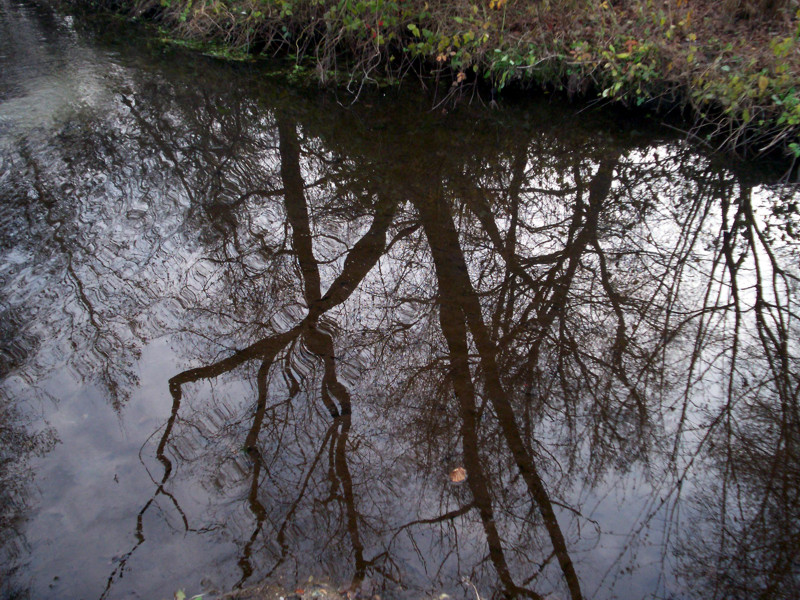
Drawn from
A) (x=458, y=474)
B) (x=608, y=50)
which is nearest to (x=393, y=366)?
(x=458, y=474)

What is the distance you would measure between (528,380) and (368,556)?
1665 millimetres

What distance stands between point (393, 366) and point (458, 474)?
1.01 meters

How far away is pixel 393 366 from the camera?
3957 mm

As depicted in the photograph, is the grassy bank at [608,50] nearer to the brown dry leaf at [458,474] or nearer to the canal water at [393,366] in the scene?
the canal water at [393,366]

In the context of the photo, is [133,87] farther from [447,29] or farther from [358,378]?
[358,378]

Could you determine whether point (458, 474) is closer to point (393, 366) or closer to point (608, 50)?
point (393, 366)

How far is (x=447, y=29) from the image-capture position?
780 centimetres

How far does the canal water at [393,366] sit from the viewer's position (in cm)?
277

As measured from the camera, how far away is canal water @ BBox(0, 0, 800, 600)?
2.77m

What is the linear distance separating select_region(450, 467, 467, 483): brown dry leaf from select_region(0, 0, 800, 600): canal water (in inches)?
0.5

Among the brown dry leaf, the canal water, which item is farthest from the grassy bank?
the brown dry leaf

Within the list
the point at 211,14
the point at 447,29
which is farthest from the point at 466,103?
the point at 211,14

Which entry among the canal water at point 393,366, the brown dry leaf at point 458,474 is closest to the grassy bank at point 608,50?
the canal water at point 393,366

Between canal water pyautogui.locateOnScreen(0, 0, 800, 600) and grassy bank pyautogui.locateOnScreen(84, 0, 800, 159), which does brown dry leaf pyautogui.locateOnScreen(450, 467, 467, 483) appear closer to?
canal water pyautogui.locateOnScreen(0, 0, 800, 600)
